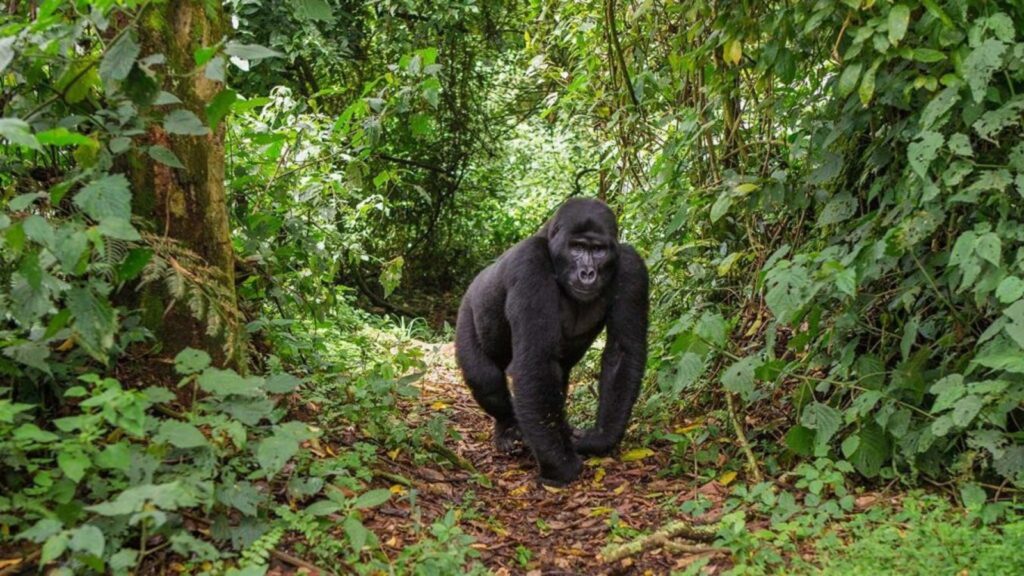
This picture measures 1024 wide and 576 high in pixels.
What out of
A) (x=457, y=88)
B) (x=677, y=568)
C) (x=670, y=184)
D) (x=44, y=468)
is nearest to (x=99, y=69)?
(x=44, y=468)

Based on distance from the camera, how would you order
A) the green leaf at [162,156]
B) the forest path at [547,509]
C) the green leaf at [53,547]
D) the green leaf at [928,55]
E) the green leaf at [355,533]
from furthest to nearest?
1. the forest path at [547,509]
2. the green leaf at [928,55]
3. the green leaf at [162,156]
4. the green leaf at [355,533]
5. the green leaf at [53,547]

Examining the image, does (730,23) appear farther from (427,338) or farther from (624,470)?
(427,338)

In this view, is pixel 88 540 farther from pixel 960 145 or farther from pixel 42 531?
pixel 960 145

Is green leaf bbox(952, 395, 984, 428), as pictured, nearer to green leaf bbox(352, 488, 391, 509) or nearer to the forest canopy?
the forest canopy

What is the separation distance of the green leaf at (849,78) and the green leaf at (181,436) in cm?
282

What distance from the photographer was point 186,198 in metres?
3.72

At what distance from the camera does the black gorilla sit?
15.8 feet

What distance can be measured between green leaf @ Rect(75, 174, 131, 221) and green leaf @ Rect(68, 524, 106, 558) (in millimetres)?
872

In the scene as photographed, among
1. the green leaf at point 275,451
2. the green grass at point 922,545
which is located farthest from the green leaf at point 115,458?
the green grass at point 922,545

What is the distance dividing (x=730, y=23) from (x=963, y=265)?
178 centimetres

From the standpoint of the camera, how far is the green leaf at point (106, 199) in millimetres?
2654

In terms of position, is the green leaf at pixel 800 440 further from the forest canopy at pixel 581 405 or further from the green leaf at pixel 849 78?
the green leaf at pixel 849 78

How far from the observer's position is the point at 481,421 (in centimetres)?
634

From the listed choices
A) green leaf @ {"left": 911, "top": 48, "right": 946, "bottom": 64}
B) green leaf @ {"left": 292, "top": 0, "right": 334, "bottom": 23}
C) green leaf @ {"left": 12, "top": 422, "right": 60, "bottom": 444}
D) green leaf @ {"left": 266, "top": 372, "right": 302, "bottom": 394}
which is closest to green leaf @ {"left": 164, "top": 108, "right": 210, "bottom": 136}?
green leaf @ {"left": 292, "top": 0, "right": 334, "bottom": 23}
